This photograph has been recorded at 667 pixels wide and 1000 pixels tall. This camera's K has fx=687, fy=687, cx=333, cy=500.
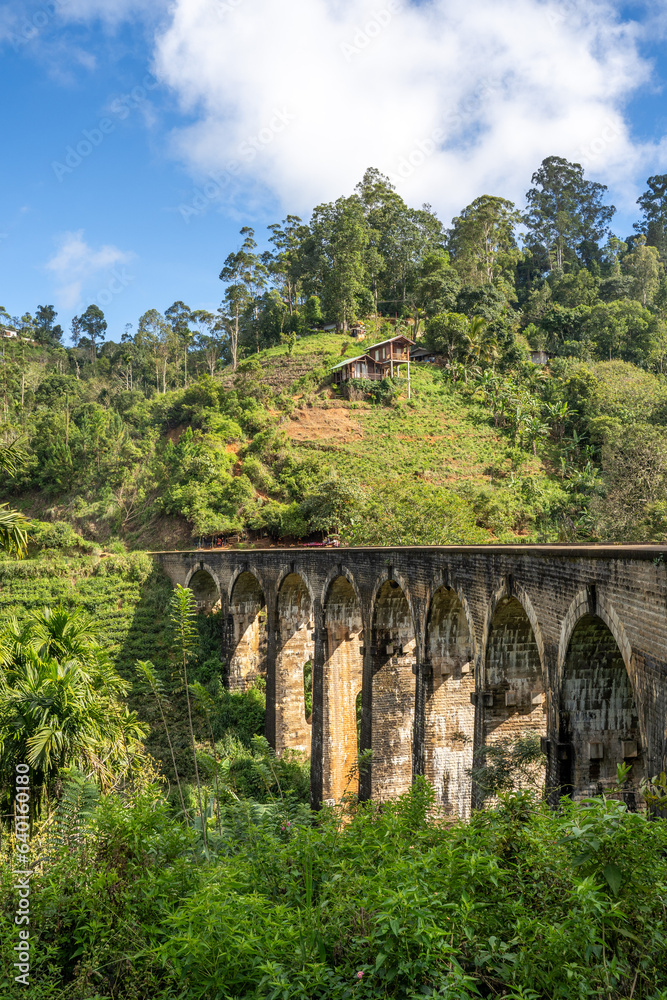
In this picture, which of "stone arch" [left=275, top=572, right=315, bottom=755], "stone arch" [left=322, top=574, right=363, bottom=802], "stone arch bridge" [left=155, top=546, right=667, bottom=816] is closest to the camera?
"stone arch bridge" [left=155, top=546, right=667, bottom=816]

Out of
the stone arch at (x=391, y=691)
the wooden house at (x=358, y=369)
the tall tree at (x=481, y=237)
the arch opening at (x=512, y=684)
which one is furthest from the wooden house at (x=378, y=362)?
the arch opening at (x=512, y=684)

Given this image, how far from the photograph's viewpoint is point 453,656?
12.4 meters

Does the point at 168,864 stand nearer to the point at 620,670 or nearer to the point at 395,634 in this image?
the point at 620,670

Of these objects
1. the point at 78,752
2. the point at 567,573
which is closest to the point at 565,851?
the point at 567,573

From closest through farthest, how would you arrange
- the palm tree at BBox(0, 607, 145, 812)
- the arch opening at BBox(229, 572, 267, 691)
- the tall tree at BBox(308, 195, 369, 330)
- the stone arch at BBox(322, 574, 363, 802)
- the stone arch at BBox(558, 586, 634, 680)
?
the stone arch at BBox(558, 586, 634, 680), the palm tree at BBox(0, 607, 145, 812), the stone arch at BBox(322, 574, 363, 802), the arch opening at BBox(229, 572, 267, 691), the tall tree at BBox(308, 195, 369, 330)

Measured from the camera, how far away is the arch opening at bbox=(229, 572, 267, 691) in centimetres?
2402

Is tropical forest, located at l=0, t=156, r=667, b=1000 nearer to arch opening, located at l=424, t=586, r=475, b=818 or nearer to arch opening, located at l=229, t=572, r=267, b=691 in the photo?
arch opening, located at l=229, t=572, r=267, b=691

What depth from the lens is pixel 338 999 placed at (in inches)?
151

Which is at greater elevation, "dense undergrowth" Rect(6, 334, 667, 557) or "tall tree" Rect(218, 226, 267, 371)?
"tall tree" Rect(218, 226, 267, 371)

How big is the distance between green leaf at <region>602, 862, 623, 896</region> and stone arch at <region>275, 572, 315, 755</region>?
15901 millimetres

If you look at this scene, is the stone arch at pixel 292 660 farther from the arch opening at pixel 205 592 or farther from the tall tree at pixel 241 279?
the tall tree at pixel 241 279

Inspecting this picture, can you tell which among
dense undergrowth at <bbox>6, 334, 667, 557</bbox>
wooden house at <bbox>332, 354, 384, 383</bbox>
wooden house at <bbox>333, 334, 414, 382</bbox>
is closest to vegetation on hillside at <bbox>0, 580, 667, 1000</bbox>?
dense undergrowth at <bbox>6, 334, 667, 557</bbox>

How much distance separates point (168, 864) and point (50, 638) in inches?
285

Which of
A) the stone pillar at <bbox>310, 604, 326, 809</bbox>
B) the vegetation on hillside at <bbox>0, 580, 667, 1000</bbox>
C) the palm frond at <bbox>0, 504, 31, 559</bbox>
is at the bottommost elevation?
the stone pillar at <bbox>310, 604, 326, 809</bbox>
